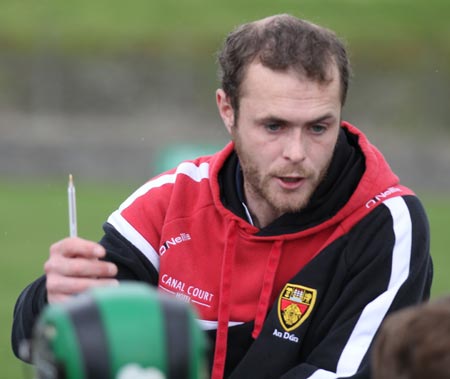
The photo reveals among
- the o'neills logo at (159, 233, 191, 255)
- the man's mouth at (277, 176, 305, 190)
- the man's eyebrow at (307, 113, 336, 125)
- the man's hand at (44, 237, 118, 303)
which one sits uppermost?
the man's eyebrow at (307, 113, 336, 125)

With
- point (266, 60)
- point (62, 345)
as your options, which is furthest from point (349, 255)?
point (62, 345)

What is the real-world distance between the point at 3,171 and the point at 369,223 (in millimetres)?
20196

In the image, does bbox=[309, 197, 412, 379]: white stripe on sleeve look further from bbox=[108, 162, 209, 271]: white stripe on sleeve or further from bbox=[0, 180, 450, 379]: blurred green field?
bbox=[0, 180, 450, 379]: blurred green field

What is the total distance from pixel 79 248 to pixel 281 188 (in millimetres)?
977

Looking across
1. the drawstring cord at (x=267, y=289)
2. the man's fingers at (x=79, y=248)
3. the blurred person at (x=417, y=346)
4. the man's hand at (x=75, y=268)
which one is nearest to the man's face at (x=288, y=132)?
the drawstring cord at (x=267, y=289)

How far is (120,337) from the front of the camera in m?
2.21

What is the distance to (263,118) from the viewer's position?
14.0 feet

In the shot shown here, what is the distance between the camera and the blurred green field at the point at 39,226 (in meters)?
11.8

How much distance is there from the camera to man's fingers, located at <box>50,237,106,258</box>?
3.47 metres

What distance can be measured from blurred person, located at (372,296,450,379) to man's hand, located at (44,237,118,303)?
52.3 inches

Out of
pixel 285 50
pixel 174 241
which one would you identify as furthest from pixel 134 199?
pixel 285 50

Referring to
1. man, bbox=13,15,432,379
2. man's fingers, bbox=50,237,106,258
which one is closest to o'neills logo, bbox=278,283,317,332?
man, bbox=13,15,432,379

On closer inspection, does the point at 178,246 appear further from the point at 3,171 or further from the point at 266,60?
the point at 3,171

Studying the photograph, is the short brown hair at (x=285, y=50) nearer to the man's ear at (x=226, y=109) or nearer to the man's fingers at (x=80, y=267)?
the man's ear at (x=226, y=109)
